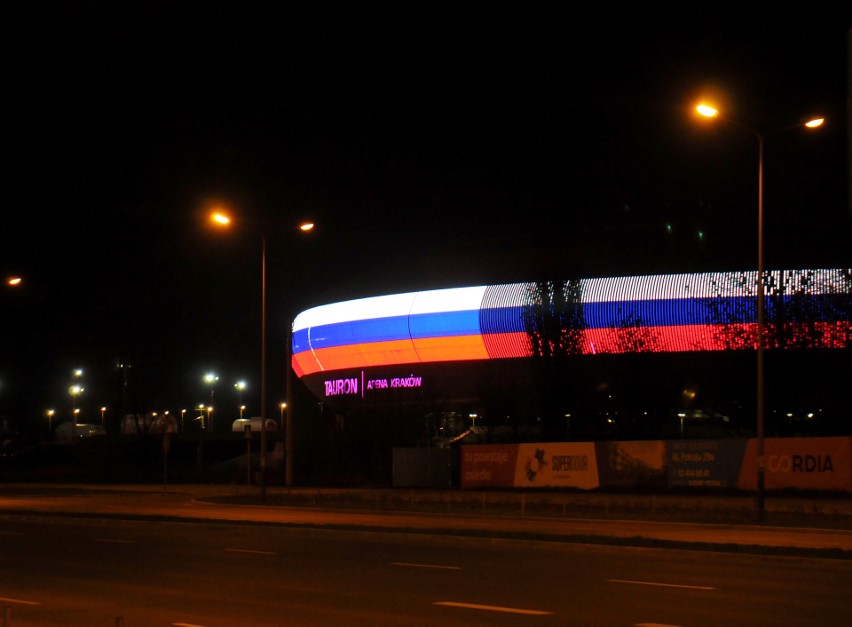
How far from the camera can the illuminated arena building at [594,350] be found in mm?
51469

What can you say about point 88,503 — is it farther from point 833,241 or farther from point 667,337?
point 667,337

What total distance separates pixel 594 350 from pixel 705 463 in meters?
36.2

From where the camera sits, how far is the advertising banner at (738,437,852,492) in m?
35.6

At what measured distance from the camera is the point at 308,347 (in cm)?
9694

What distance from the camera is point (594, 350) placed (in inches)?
2963

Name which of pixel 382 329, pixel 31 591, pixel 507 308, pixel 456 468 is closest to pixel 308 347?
pixel 382 329

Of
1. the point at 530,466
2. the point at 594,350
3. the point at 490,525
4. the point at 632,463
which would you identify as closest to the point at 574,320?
the point at 594,350

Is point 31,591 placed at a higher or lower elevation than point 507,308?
lower

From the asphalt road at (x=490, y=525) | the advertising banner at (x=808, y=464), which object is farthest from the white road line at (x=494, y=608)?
the advertising banner at (x=808, y=464)

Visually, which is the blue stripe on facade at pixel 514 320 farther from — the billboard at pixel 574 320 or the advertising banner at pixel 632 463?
the advertising banner at pixel 632 463

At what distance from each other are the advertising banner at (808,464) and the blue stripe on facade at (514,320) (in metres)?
18.5

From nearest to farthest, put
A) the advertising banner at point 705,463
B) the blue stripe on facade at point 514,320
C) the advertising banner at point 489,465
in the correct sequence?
the advertising banner at point 705,463, the advertising banner at point 489,465, the blue stripe on facade at point 514,320

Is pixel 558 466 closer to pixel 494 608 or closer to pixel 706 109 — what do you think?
pixel 706 109

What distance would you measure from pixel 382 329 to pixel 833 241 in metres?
38.8
